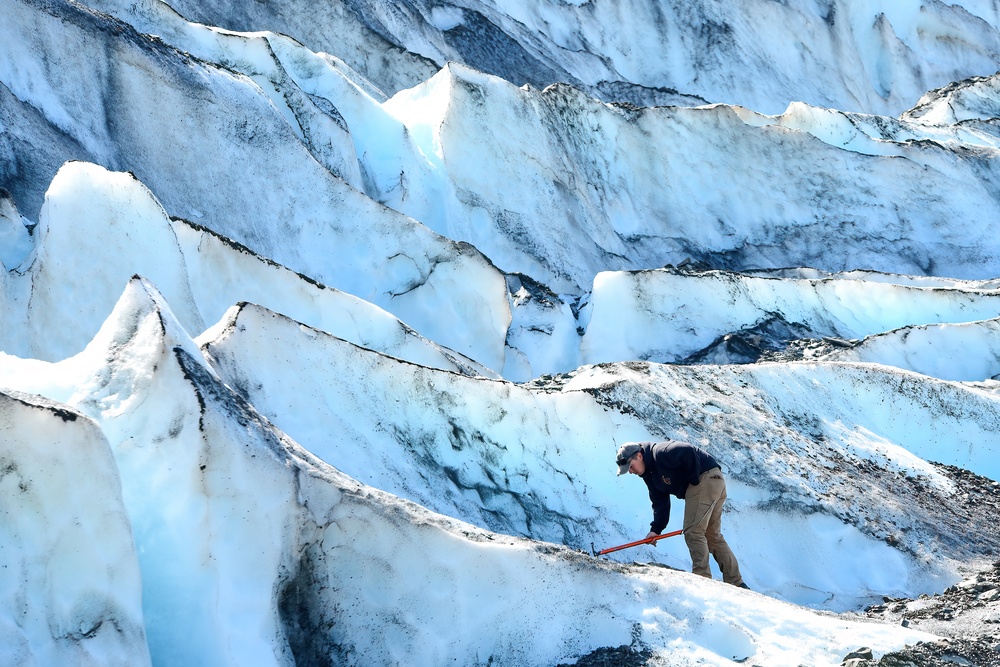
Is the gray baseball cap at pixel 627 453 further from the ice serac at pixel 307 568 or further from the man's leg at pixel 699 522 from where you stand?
the ice serac at pixel 307 568

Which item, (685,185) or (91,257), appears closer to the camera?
(91,257)

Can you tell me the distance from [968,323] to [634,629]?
28.7ft

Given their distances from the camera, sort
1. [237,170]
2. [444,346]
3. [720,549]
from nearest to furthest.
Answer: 1. [720,549]
2. [444,346]
3. [237,170]

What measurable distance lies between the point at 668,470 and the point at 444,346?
512cm

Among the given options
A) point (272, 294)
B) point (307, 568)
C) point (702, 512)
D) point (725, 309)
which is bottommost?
point (725, 309)

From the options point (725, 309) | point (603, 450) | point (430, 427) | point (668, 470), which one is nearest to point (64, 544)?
point (430, 427)

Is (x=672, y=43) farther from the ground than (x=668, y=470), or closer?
closer

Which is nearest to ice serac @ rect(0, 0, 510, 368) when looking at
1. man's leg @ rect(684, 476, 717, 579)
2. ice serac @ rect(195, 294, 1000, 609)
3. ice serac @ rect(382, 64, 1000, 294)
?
ice serac @ rect(382, 64, 1000, 294)

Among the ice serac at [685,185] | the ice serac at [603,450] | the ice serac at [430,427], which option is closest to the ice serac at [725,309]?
the ice serac at [685,185]

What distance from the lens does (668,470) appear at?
7.55 m

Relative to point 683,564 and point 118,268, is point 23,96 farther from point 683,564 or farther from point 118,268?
point 683,564

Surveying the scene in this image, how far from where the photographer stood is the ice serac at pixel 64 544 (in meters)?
4.81

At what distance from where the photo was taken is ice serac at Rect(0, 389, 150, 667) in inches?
189

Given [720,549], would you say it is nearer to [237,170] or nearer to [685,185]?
[237,170]
